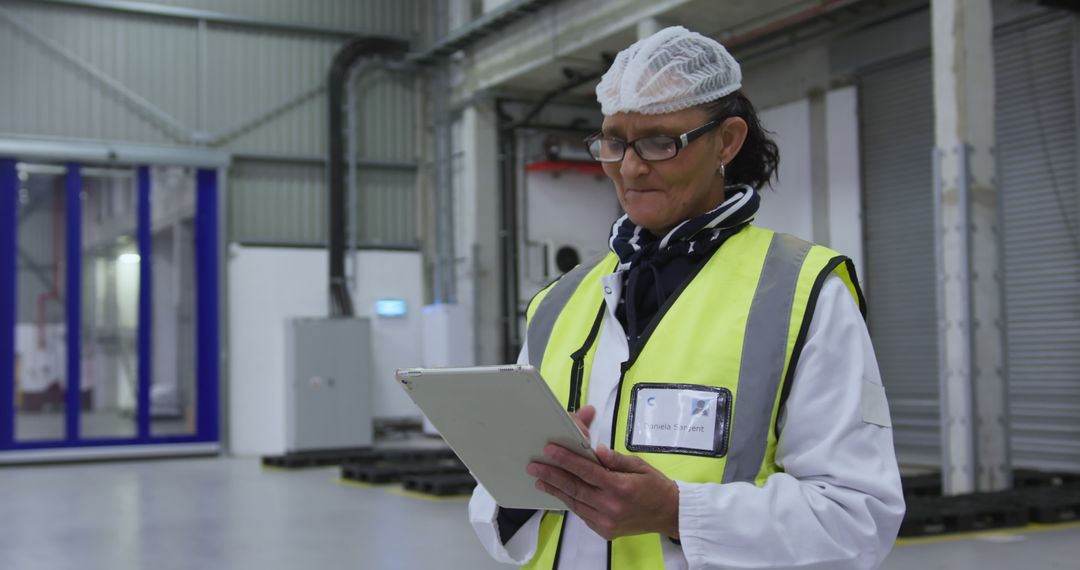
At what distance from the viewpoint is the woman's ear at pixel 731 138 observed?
1857 mm

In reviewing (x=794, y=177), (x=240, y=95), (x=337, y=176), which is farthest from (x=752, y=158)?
(x=240, y=95)

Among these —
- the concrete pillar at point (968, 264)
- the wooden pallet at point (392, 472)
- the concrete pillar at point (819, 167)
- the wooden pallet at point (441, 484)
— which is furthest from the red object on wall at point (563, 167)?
the concrete pillar at point (968, 264)

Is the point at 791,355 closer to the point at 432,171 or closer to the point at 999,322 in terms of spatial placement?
the point at 999,322

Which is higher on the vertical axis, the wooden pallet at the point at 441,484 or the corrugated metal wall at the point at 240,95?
the corrugated metal wall at the point at 240,95

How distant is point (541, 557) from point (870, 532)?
61 centimetres

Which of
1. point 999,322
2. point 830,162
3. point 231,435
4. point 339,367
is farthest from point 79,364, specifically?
point 999,322

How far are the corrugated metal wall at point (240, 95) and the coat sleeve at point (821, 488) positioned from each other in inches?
572

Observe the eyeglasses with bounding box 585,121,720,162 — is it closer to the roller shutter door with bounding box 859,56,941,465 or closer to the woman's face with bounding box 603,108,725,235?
the woman's face with bounding box 603,108,725,235

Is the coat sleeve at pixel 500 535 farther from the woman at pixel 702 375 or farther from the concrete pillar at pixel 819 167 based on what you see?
the concrete pillar at pixel 819 167

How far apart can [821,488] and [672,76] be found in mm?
743

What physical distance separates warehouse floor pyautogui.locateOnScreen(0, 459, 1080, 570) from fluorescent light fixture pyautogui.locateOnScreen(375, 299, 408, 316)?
4.76m

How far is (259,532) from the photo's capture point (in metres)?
7.70

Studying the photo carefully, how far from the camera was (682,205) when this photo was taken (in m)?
1.84

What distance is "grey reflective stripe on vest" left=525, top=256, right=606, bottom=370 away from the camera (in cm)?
208
